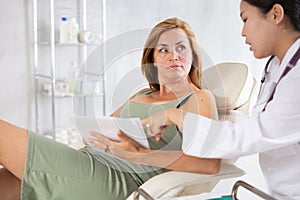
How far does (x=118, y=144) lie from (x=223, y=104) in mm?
429

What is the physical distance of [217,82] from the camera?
1.62 m

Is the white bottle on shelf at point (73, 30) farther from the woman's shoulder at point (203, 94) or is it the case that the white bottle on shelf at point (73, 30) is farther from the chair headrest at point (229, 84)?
the woman's shoulder at point (203, 94)

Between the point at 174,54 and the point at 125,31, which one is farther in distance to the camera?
the point at 125,31

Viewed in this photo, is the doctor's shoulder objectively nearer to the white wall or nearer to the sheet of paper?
the sheet of paper

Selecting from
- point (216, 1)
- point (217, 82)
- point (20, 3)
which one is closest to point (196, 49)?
point (217, 82)

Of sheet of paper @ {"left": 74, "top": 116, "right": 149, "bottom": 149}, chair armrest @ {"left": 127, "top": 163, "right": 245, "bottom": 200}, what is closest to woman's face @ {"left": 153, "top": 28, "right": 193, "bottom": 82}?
sheet of paper @ {"left": 74, "top": 116, "right": 149, "bottom": 149}

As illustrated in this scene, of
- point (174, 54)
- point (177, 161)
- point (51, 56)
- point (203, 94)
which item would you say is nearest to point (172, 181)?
point (177, 161)

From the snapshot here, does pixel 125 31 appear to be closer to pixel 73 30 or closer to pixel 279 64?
pixel 73 30

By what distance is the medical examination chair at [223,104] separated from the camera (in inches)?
53.7

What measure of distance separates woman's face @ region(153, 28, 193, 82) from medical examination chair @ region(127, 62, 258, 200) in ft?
0.38

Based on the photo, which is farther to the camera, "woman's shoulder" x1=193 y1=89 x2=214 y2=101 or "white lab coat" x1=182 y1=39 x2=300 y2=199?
"woman's shoulder" x1=193 y1=89 x2=214 y2=101

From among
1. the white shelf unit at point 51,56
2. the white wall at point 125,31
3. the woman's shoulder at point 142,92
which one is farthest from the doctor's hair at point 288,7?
the white shelf unit at point 51,56

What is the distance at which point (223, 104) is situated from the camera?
159cm

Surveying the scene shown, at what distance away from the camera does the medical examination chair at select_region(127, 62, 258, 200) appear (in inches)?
53.7
